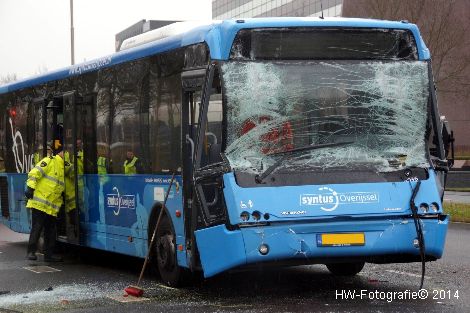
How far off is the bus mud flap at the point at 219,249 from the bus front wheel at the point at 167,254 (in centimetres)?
112

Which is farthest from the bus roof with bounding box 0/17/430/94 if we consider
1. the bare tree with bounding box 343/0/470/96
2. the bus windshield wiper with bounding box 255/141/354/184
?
the bare tree with bounding box 343/0/470/96

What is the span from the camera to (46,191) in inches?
560

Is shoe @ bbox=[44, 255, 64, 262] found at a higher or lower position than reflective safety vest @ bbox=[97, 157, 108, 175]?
lower

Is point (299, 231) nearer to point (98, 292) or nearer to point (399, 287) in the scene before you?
point (399, 287)

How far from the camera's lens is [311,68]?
32.7 feet

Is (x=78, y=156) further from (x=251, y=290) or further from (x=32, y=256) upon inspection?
(x=251, y=290)

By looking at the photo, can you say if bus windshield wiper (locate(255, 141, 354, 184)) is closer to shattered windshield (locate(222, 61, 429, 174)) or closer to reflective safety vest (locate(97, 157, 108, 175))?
shattered windshield (locate(222, 61, 429, 174))

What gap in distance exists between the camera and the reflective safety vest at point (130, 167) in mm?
12211

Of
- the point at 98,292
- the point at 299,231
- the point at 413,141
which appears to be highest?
the point at 413,141

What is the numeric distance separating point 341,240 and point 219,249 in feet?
3.92

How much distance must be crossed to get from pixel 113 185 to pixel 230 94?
375cm

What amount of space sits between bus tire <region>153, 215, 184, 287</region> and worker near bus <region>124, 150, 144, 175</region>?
956 mm

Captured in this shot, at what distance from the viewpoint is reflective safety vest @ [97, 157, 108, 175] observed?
43.5ft

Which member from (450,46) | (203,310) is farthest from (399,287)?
(450,46)
